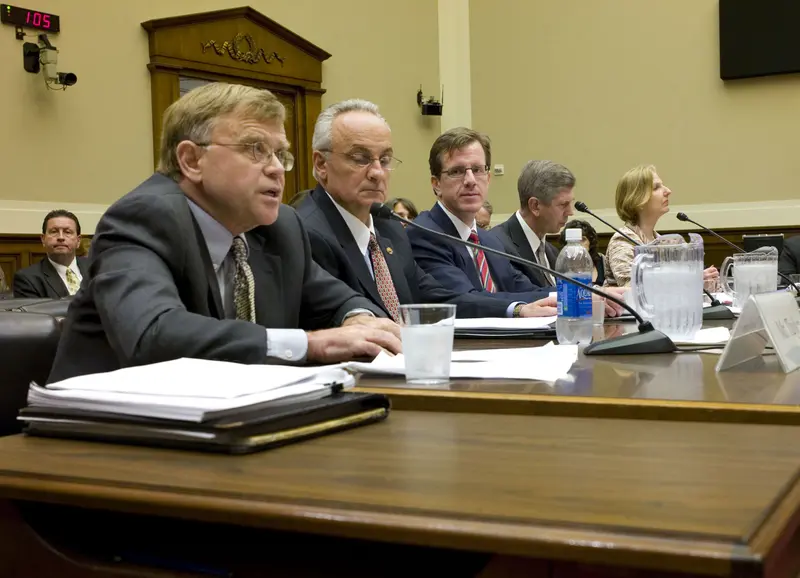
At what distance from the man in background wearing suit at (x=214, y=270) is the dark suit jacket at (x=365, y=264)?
287 millimetres

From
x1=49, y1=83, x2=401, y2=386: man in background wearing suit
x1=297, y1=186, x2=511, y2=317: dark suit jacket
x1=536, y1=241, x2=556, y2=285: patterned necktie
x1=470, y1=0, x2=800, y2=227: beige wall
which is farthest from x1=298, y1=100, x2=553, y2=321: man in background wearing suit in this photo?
x1=470, y1=0, x2=800, y2=227: beige wall

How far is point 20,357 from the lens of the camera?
59.0 inches

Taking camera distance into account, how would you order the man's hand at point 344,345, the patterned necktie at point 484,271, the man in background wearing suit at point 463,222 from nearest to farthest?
the man's hand at point 344,345 < the man in background wearing suit at point 463,222 < the patterned necktie at point 484,271

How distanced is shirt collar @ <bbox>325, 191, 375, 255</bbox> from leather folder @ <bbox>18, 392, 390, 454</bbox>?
1.62 m

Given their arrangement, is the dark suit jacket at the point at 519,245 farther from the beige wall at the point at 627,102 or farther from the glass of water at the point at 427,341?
the beige wall at the point at 627,102

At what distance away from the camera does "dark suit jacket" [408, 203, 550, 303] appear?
3.02m

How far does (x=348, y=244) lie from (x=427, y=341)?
1280mm

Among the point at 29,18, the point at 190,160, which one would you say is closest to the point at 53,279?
the point at 29,18

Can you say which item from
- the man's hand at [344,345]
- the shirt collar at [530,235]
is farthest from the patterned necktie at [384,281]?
the shirt collar at [530,235]

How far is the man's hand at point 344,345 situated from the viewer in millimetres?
1631

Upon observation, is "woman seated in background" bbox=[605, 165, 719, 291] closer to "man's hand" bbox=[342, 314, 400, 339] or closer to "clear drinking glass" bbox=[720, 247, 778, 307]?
"clear drinking glass" bbox=[720, 247, 778, 307]

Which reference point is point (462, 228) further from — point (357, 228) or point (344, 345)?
point (344, 345)

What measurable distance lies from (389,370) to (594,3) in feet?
24.0

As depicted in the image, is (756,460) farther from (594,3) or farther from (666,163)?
(594,3)
